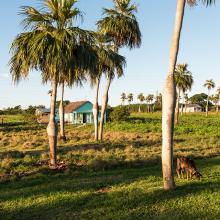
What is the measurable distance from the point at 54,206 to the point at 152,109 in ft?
495

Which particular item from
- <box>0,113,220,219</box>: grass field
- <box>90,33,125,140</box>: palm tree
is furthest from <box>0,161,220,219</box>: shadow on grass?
<box>90,33,125,140</box>: palm tree

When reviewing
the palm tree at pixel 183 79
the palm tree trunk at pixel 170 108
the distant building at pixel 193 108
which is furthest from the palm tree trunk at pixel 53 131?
the distant building at pixel 193 108

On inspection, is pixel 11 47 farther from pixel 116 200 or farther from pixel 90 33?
pixel 116 200

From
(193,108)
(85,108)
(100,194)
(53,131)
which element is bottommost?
(100,194)

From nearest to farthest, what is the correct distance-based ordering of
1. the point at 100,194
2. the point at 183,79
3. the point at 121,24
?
the point at 100,194
the point at 121,24
the point at 183,79

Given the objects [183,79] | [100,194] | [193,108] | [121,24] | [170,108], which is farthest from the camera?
[193,108]

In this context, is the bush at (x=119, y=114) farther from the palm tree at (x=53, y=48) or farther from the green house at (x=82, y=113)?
the palm tree at (x=53, y=48)

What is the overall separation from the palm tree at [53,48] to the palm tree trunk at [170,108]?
6.68m

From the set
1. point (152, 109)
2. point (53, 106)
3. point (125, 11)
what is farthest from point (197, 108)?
point (53, 106)

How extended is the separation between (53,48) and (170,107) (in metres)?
7.61

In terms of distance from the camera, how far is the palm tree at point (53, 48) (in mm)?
16438

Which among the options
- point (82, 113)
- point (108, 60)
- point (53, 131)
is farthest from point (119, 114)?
point (53, 131)

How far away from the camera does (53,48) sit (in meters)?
16.4

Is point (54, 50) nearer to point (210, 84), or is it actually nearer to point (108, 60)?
point (108, 60)
